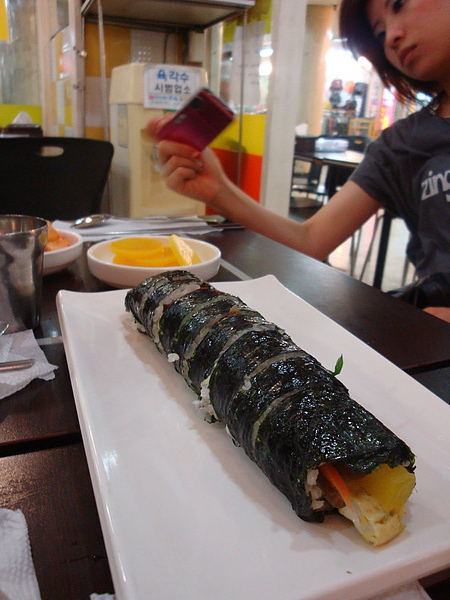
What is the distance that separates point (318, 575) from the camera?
401 millimetres

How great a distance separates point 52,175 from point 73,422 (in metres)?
2.29

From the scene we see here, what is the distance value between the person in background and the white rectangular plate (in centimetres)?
72

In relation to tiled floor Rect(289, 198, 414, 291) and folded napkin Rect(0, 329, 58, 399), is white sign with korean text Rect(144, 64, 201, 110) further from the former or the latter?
folded napkin Rect(0, 329, 58, 399)

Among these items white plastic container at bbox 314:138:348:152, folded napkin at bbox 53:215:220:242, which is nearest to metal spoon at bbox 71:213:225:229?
folded napkin at bbox 53:215:220:242

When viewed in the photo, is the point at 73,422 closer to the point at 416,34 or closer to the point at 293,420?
the point at 293,420

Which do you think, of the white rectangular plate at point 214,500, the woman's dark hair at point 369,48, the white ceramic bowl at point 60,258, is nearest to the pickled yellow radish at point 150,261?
the white ceramic bowl at point 60,258

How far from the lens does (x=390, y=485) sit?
47 cm

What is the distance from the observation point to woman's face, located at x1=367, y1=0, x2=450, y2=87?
54.2 inches

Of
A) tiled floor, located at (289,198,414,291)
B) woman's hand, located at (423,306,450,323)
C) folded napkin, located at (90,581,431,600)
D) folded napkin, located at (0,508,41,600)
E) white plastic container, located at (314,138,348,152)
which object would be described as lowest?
tiled floor, located at (289,198,414,291)

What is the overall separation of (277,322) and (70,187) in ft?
6.98

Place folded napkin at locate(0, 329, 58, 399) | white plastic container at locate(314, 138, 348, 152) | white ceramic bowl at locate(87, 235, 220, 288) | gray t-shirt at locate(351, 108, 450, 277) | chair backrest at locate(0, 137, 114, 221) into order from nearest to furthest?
folded napkin at locate(0, 329, 58, 399) < white ceramic bowl at locate(87, 235, 220, 288) < gray t-shirt at locate(351, 108, 450, 277) < chair backrest at locate(0, 137, 114, 221) < white plastic container at locate(314, 138, 348, 152)

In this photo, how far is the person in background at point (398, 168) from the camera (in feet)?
4.72

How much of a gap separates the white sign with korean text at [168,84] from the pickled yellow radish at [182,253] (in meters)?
2.28

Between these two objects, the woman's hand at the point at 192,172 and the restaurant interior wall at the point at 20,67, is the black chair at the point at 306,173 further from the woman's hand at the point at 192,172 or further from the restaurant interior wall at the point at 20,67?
the woman's hand at the point at 192,172
